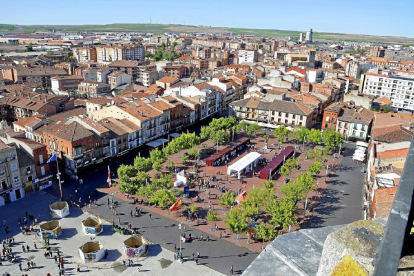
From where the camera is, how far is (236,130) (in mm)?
73625

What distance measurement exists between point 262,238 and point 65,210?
83.4ft

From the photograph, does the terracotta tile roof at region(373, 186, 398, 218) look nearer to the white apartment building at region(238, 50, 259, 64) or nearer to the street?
the street

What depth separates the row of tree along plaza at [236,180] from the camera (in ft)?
128

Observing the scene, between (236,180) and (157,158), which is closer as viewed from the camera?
(236,180)

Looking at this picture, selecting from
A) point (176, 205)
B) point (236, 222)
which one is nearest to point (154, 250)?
point (176, 205)

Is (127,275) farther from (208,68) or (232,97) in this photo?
(208,68)

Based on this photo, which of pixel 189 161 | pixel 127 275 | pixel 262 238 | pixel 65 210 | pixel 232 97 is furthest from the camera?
pixel 232 97

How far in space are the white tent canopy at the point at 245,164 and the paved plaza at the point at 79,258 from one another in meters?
21.3

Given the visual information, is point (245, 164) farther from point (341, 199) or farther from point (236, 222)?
point (236, 222)

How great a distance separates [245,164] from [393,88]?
7476cm

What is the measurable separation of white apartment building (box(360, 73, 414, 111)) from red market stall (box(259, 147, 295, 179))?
200ft

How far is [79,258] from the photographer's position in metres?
35.0

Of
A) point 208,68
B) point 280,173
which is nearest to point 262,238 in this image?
point 280,173

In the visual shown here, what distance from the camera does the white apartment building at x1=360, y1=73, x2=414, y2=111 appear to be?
10244cm
